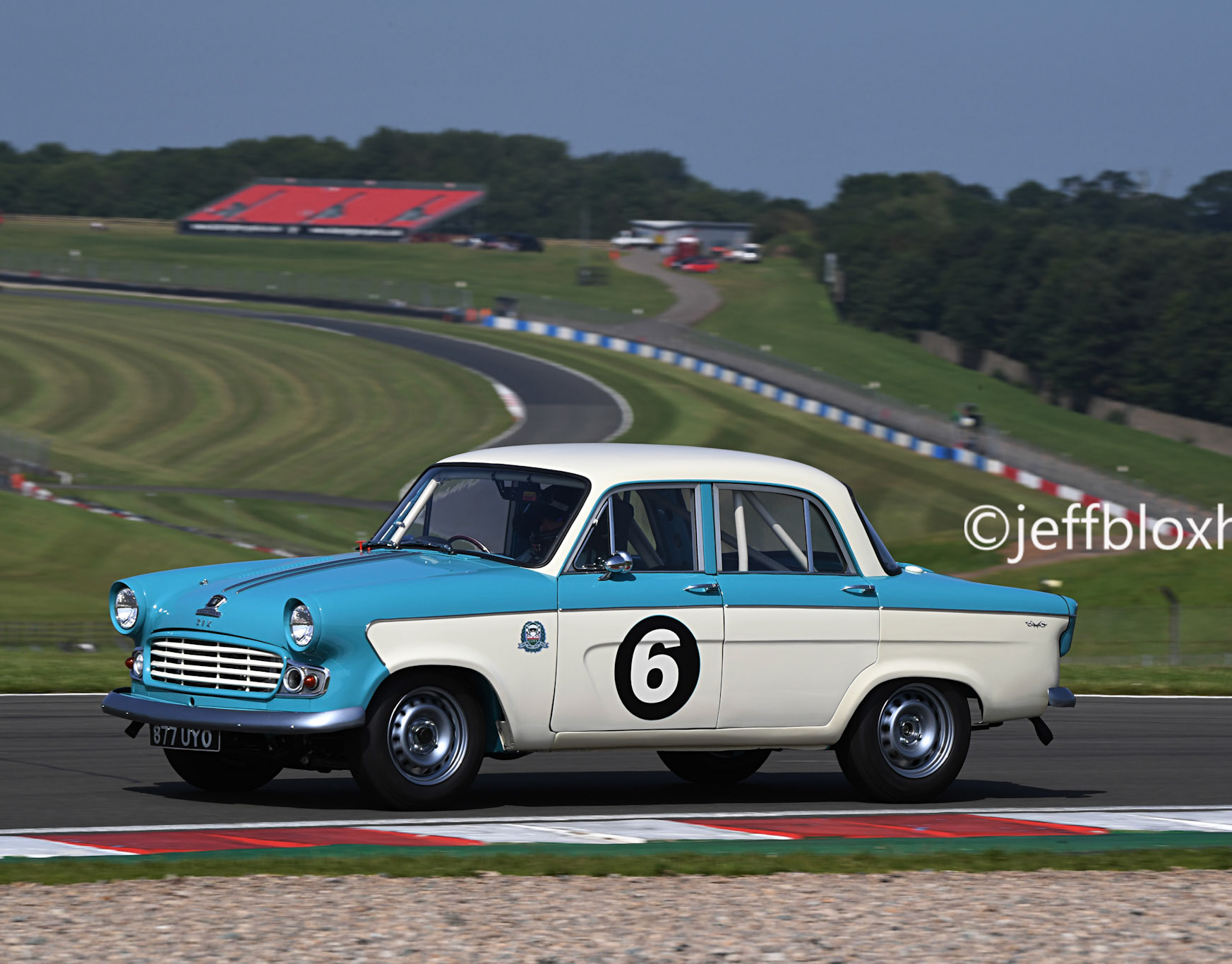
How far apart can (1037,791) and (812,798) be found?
150 centimetres

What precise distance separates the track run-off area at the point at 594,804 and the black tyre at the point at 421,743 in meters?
0.14

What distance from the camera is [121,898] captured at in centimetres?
652

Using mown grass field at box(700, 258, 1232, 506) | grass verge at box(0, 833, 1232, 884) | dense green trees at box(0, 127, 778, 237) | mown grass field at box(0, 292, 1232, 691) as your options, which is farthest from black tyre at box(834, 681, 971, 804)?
dense green trees at box(0, 127, 778, 237)

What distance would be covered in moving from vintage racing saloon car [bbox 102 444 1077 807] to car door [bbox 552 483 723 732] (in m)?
0.01

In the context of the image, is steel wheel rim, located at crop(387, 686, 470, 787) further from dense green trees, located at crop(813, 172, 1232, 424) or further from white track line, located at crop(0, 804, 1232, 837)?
dense green trees, located at crop(813, 172, 1232, 424)

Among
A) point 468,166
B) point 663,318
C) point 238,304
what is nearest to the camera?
point 238,304

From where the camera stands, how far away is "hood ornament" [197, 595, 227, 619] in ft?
28.1

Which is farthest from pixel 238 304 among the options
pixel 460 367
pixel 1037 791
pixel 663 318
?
pixel 1037 791

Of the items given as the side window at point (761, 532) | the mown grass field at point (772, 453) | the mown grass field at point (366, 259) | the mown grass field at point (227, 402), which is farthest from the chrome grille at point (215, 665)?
the mown grass field at point (366, 259)

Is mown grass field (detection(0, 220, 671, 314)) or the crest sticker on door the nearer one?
the crest sticker on door

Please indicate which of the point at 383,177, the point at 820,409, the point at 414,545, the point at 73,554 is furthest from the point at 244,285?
the point at 383,177

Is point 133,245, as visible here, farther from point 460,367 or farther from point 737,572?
point 737,572

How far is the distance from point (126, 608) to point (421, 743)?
1675 mm

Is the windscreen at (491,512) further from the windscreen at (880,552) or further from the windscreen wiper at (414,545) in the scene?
the windscreen at (880,552)
